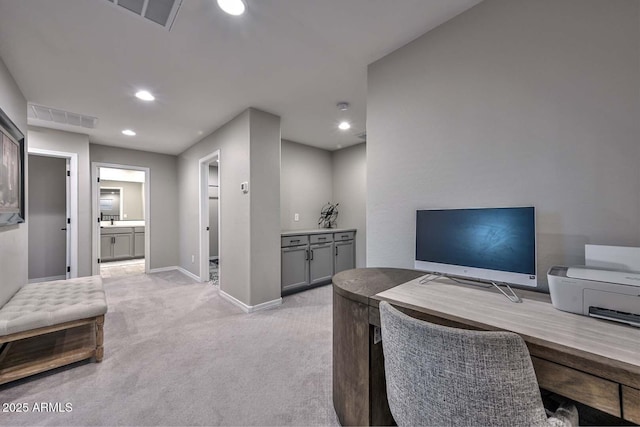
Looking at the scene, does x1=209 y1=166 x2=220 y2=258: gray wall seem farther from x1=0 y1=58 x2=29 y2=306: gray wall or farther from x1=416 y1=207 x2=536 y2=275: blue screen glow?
x1=416 y1=207 x2=536 y2=275: blue screen glow

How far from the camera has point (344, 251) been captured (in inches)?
173

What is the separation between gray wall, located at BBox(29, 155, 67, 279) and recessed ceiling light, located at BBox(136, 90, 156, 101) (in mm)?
3087

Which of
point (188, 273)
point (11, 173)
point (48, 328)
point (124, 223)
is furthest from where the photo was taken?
point (124, 223)

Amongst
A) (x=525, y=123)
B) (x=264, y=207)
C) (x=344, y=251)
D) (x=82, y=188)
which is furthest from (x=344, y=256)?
(x=82, y=188)

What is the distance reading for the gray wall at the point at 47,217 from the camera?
4.30 meters

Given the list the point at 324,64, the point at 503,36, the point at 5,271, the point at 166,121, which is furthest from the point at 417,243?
the point at 166,121

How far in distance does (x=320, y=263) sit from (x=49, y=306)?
2.91 meters

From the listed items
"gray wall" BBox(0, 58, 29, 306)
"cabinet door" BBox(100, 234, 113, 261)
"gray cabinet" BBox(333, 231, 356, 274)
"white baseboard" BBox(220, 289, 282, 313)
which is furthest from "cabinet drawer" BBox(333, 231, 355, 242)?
"cabinet door" BBox(100, 234, 113, 261)

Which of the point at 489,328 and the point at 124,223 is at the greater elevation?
the point at 124,223

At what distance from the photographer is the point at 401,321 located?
0.83 m

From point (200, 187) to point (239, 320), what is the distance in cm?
251

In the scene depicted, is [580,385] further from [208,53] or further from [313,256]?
[313,256]

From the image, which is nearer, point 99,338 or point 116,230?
point 99,338

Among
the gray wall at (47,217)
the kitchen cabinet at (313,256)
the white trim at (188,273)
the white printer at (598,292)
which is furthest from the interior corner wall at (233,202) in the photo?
the white printer at (598,292)
